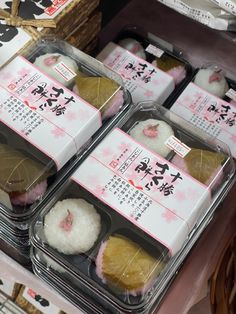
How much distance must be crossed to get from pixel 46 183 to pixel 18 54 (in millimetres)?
292

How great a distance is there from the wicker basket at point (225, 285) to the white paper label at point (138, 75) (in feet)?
1.43

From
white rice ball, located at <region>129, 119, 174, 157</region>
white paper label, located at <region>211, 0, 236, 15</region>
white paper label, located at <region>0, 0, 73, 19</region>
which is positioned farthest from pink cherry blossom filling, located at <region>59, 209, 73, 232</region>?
white paper label, located at <region>211, 0, 236, 15</region>

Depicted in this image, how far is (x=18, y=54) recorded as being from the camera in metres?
1.11

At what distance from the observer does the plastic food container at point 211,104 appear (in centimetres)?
127

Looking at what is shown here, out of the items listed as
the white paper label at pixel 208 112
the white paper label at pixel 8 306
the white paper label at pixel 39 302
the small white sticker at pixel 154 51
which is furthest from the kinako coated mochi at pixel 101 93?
the white paper label at pixel 8 306

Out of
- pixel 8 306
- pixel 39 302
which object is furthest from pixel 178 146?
pixel 8 306

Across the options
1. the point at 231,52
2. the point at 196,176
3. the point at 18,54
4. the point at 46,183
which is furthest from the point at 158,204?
the point at 231,52

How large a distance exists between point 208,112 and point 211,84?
100 mm

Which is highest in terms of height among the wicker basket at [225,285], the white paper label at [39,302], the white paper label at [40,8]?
the white paper label at [40,8]

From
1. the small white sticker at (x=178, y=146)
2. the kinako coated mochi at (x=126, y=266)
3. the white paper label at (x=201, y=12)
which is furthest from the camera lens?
the white paper label at (x=201, y=12)

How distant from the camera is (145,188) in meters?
0.99

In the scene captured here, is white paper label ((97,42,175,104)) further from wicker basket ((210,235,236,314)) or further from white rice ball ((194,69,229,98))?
wicker basket ((210,235,236,314))

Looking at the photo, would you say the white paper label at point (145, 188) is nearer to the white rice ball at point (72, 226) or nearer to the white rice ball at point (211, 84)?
the white rice ball at point (72, 226)

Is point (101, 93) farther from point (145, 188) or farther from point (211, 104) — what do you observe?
point (211, 104)
